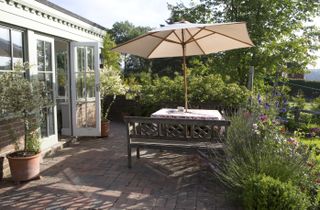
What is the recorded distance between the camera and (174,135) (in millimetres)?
4723

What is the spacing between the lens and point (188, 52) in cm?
649

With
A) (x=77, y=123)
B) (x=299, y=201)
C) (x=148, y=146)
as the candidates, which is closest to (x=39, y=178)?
(x=148, y=146)

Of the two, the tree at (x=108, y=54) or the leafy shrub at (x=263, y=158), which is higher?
the tree at (x=108, y=54)

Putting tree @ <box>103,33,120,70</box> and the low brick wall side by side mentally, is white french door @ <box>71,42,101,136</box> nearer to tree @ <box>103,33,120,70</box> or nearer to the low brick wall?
tree @ <box>103,33,120,70</box>

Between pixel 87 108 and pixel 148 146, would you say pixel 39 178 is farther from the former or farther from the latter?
pixel 87 108

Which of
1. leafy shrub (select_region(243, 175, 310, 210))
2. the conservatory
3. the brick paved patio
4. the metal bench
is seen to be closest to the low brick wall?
the brick paved patio

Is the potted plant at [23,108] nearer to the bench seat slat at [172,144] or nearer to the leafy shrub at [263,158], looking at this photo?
the bench seat slat at [172,144]

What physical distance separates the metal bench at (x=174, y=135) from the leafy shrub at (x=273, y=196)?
1.33 meters

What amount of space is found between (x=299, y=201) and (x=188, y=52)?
4163mm

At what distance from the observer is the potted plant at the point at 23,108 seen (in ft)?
13.2

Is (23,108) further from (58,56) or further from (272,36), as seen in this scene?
(272,36)

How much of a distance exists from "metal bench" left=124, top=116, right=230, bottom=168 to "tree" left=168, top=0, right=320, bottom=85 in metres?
4.69

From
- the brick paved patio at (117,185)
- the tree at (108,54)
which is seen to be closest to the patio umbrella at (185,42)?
the brick paved patio at (117,185)

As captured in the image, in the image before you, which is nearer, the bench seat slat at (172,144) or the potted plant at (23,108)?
the potted plant at (23,108)
